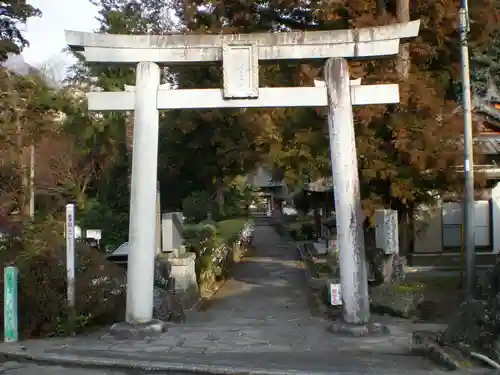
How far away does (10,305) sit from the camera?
8883mm

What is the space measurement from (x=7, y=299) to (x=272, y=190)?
69.1 m

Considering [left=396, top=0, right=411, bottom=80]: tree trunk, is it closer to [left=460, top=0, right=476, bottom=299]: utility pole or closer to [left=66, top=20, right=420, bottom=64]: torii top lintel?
[left=460, top=0, right=476, bottom=299]: utility pole

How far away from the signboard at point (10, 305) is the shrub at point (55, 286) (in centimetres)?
35

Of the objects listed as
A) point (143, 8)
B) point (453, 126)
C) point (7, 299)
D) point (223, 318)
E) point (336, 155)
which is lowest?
point (223, 318)

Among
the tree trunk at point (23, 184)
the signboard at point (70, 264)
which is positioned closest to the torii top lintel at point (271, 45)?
the signboard at point (70, 264)

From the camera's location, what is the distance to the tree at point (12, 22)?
26.2m

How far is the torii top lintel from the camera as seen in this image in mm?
10156

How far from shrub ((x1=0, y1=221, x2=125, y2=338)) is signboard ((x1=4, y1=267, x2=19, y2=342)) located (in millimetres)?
352

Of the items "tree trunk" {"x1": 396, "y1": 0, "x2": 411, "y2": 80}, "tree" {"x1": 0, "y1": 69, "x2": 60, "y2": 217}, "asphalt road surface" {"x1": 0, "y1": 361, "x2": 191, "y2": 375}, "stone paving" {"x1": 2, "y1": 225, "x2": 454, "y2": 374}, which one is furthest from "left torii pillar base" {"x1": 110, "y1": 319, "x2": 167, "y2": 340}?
"tree" {"x1": 0, "y1": 69, "x2": 60, "y2": 217}

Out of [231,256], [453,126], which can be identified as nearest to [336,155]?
[453,126]

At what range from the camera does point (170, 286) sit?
14.1 meters

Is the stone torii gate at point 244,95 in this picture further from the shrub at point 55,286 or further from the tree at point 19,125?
the tree at point 19,125

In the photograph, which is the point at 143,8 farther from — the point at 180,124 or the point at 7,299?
the point at 7,299

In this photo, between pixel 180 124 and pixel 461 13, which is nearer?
pixel 461 13
